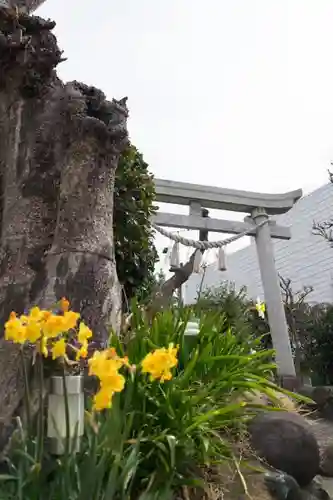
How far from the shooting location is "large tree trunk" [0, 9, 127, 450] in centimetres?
210

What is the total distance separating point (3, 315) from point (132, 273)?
5.13ft

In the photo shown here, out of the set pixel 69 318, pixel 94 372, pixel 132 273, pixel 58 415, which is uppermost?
pixel 132 273

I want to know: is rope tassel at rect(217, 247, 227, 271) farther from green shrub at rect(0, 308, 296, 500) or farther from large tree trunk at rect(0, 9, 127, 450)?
large tree trunk at rect(0, 9, 127, 450)

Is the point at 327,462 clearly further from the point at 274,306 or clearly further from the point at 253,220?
the point at 253,220

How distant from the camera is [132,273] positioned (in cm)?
362

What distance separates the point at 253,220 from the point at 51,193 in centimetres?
592

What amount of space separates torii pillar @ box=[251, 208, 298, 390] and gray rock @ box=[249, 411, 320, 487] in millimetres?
4027

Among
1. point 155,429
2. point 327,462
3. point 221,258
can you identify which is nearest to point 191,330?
point 155,429

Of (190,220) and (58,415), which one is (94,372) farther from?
(190,220)

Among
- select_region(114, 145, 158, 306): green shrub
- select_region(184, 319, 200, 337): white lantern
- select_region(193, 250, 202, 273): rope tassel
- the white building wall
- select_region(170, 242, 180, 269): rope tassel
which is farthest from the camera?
the white building wall

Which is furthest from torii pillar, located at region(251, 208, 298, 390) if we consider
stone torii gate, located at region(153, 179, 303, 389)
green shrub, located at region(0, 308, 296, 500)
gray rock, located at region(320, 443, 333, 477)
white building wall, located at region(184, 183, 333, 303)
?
white building wall, located at region(184, 183, 333, 303)

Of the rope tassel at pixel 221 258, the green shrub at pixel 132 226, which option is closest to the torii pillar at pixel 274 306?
the rope tassel at pixel 221 258

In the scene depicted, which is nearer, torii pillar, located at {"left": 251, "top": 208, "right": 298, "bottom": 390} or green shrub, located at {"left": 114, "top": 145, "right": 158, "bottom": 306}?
green shrub, located at {"left": 114, "top": 145, "right": 158, "bottom": 306}

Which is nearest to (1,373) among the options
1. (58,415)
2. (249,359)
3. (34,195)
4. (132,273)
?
(58,415)
